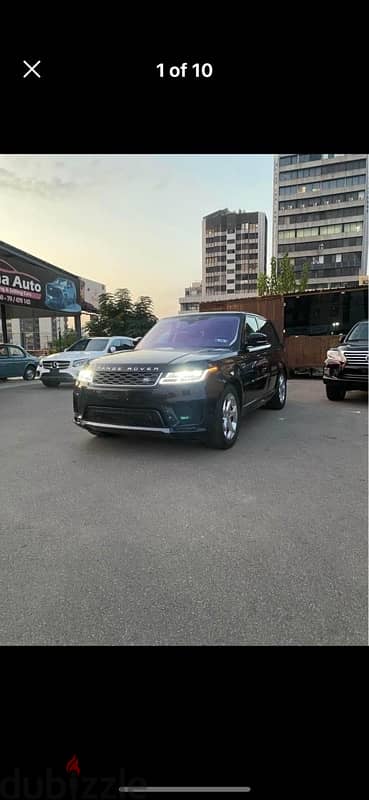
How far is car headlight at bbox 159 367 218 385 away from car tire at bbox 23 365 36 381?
1275 cm

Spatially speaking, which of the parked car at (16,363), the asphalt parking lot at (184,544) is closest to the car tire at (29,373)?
the parked car at (16,363)

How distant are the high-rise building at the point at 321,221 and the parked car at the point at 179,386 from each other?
7444 cm

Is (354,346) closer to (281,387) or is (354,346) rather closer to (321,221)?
(281,387)

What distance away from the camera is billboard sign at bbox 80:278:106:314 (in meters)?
26.5

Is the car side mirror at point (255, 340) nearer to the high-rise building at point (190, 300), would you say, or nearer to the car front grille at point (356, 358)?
the car front grille at point (356, 358)

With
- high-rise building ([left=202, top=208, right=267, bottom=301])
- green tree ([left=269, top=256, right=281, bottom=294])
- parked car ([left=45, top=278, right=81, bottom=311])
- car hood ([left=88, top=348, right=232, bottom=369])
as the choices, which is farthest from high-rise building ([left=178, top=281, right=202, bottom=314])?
car hood ([left=88, top=348, right=232, bottom=369])

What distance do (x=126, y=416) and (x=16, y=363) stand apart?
1220 cm

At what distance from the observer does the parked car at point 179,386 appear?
4.28 meters

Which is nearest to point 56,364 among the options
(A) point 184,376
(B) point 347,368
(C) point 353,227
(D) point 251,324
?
(D) point 251,324

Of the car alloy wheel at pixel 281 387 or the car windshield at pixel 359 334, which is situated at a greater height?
the car windshield at pixel 359 334

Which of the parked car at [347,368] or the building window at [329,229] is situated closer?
the parked car at [347,368]

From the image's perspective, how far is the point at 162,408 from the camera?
424cm
